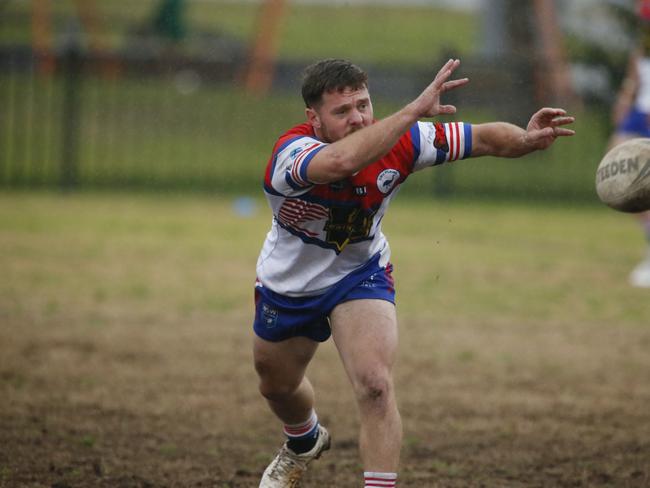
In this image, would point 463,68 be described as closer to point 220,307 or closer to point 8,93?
point 8,93

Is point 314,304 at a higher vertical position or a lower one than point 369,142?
lower

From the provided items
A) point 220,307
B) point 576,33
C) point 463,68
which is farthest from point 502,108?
point 220,307

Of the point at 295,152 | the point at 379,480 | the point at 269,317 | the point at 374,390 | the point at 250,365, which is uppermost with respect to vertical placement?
the point at 295,152

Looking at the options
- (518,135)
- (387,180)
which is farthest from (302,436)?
(518,135)

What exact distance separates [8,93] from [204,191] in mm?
5385

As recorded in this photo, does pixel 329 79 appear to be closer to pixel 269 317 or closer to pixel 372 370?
pixel 269 317

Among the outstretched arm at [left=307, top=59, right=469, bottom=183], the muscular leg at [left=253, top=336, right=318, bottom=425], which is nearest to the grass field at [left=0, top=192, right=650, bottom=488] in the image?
the muscular leg at [left=253, top=336, right=318, bottom=425]

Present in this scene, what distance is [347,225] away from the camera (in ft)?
14.6

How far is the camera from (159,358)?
7.54m

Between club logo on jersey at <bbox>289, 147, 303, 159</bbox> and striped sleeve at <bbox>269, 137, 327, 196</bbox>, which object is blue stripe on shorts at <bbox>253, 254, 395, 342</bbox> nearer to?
striped sleeve at <bbox>269, 137, 327, 196</bbox>

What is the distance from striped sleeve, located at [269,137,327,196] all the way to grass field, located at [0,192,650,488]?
1496 mm

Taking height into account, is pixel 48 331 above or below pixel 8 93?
below

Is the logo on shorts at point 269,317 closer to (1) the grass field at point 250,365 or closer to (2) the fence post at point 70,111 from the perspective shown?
(1) the grass field at point 250,365

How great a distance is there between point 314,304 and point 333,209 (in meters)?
0.41
